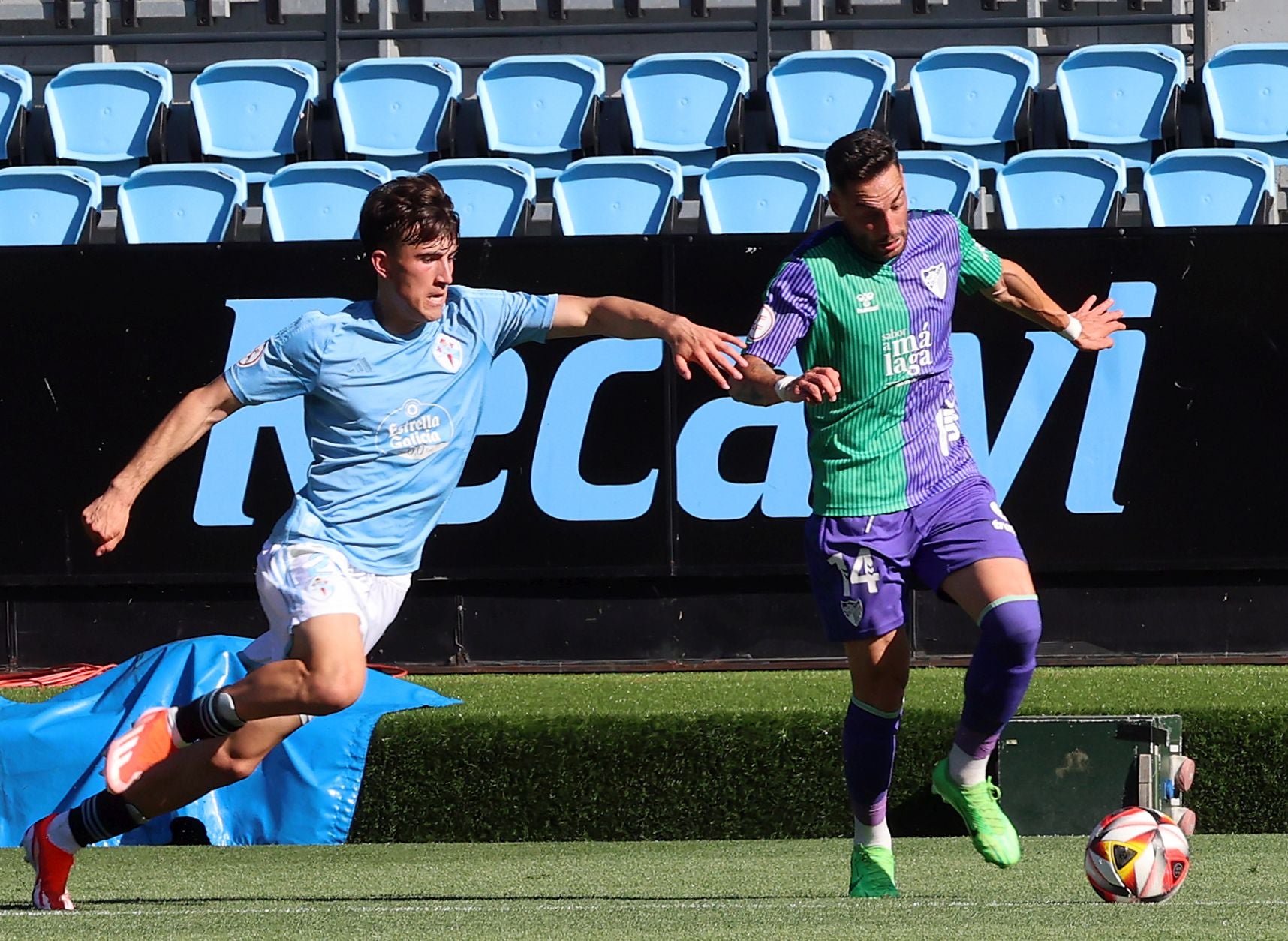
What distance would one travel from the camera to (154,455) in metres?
5.24

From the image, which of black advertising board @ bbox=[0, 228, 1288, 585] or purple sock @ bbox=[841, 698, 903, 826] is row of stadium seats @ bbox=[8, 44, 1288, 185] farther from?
purple sock @ bbox=[841, 698, 903, 826]

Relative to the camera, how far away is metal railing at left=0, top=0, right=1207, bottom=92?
42.5 feet

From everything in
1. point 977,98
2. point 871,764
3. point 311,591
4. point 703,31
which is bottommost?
point 871,764

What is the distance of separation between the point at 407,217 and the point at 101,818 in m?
1.89

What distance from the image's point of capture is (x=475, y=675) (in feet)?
32.0

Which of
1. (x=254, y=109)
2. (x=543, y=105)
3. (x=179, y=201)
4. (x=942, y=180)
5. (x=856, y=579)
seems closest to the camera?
(x=856, y=579)

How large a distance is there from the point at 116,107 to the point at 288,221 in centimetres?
217

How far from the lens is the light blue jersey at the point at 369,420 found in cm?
548

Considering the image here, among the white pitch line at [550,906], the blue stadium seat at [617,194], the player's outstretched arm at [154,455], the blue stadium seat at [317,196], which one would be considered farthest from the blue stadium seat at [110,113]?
the white pitch line at [550,906]

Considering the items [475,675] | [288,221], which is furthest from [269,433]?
[288,221]

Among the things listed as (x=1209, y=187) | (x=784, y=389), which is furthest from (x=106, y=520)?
(x=1209, y=187)

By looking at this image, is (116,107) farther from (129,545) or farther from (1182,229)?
(1182,229)

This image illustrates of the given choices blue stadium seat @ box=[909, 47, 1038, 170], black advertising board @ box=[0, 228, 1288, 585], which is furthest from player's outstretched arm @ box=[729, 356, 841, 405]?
blue stadium seat @ box=[909, 47, 1038, 170]

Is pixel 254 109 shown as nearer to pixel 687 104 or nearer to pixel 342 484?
pixel 687 104
